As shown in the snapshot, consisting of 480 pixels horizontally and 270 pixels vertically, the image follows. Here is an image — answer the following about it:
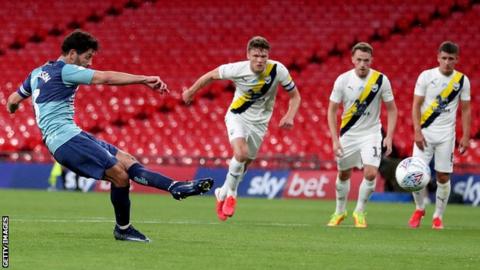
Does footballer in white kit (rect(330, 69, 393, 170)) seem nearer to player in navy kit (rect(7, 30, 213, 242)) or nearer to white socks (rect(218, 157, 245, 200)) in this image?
white socks (rect(218, 157, 245, 200))

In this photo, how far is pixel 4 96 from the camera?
2809 cm

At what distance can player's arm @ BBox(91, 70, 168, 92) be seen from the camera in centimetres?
881

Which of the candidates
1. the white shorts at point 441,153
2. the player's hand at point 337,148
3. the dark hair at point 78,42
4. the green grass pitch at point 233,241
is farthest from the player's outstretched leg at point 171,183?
the white shorts at point 441,153

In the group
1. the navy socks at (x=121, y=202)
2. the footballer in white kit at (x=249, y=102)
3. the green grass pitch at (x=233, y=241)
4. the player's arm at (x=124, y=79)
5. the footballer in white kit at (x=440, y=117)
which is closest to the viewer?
the green grass pitch at (x=233, y=241)

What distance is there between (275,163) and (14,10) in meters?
11.2

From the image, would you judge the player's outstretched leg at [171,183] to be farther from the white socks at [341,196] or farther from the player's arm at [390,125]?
the white socks at [341,196]

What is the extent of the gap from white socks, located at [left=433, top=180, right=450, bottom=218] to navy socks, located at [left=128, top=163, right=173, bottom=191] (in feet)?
16.3

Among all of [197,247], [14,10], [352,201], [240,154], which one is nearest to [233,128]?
[240,154]

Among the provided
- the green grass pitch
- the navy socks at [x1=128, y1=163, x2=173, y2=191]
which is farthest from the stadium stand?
the navy socks at [x1=128, y1=163, x2=173, y2=191]

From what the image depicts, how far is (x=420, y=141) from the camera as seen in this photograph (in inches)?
523

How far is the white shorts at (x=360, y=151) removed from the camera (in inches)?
519

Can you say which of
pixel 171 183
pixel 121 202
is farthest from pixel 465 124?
pixel 121 202

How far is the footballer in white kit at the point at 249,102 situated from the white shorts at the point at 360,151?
848mm

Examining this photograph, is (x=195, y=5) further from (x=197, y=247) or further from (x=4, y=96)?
(x=197, y=247)
